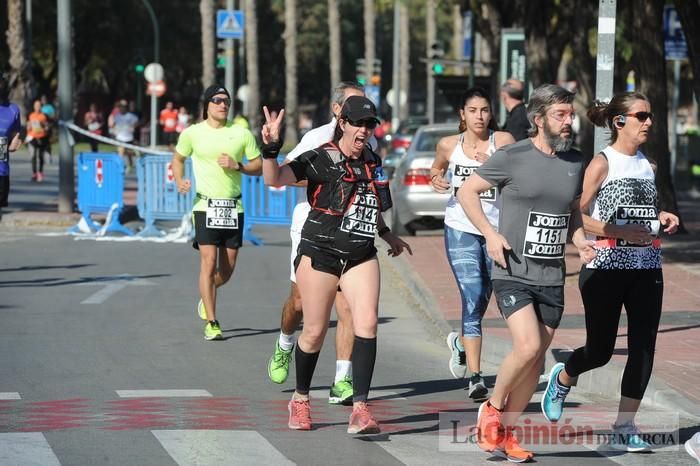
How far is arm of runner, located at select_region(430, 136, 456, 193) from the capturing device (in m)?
9.46

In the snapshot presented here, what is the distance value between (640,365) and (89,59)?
6807 centimetres

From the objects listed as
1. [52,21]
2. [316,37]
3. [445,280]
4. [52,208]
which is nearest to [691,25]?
[445,280]

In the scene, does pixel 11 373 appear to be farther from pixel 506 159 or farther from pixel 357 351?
pixel 506 159

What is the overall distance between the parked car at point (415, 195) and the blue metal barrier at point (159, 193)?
2.82 m

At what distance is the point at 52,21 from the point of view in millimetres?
67812

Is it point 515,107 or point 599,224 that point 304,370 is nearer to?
point 599,224

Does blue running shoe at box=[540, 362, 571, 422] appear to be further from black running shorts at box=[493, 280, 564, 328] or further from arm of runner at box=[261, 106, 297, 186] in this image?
arm of runner at box=[261, 106, 297, 186]

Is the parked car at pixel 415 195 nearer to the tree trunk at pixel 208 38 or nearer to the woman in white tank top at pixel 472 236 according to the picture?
A: the woman in white tank top at pixel 472 236

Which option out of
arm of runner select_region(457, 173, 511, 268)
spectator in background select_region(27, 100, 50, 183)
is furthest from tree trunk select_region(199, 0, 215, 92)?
arm of runner select_region(457, 173, 511, 268)

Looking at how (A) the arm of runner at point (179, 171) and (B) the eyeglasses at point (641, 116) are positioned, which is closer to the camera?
(B) the eyeglasses at point (641, 116)

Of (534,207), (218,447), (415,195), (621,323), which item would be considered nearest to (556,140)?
(534,207)

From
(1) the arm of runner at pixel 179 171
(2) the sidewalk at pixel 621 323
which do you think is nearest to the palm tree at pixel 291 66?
(2) the sidewalk at pixel 621 323

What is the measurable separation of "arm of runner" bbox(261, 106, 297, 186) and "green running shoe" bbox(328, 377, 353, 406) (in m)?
1.53

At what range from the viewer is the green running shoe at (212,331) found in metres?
11.5
